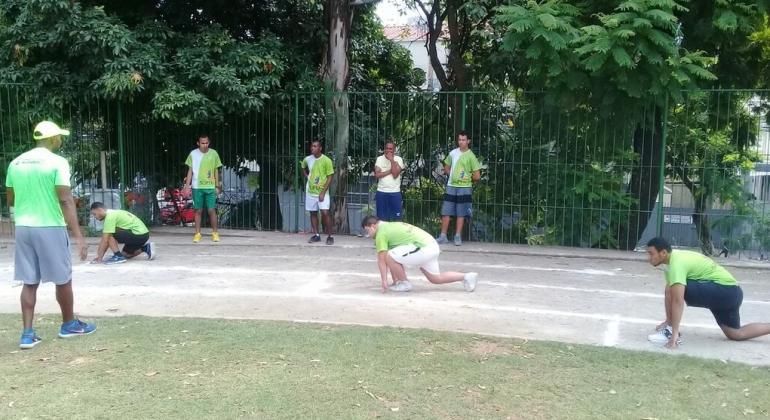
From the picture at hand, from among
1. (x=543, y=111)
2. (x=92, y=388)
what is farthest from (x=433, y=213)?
(x=92, y=388)

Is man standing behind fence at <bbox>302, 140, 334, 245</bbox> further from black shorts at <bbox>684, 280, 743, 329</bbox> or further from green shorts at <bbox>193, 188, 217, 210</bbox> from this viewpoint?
black shorts at <bbox>684, 280, 743, 329</bbox>

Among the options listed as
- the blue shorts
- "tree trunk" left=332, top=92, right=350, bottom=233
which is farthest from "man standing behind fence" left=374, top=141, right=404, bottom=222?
"tree trunk" left=332, top=92, right=350, bottom=233

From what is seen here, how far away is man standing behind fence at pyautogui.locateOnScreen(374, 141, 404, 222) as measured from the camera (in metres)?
10.8

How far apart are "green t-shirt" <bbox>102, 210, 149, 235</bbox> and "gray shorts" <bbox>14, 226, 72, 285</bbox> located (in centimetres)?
346

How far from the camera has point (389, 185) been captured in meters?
10.9

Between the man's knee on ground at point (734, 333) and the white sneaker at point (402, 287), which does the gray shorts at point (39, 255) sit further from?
the man's knee on ground at point (734, 333)

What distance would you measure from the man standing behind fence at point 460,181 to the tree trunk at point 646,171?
2.46 m

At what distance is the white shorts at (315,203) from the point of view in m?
11.0

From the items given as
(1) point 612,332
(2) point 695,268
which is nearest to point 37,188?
(1) point 612,332

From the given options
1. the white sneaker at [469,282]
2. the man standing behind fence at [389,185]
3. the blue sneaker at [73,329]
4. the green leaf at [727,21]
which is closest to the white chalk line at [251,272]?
the white sneaker at [469,282]

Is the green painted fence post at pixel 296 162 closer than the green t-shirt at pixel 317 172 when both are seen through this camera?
No

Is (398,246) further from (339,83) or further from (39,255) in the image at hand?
(339,83)

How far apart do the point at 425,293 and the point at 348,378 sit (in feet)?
9.15

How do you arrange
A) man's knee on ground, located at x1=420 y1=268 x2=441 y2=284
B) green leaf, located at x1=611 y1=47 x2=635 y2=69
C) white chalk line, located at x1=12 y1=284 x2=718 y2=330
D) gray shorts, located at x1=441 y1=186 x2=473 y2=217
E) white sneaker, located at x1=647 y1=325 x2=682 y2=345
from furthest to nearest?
gray shorts, located at x1=441 y1=186 x2=473 y2=217 → green leaf, located at x1=611 y1=47 x2=635 y2=69 → man's knee on ground, located at x1=420 y1=268 x2=441 y2=284 → white chalk line, located at x1=12 y1=284 x2=718 y2=330 → white sneaker, located at x1=647 y1=325 x2=682 y2=345
